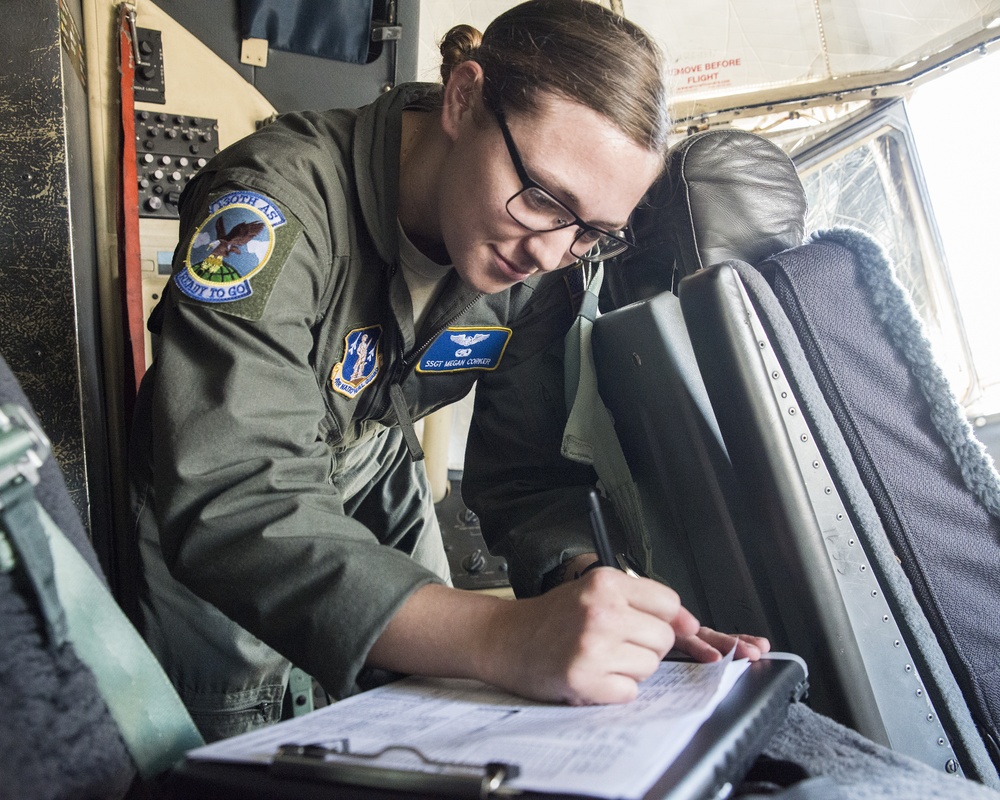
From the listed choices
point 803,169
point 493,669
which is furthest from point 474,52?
point 803,169

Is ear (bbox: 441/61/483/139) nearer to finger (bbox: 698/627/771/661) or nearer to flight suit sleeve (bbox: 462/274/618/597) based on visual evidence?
flight suit sleeve (bbox: 462/274/618/597)

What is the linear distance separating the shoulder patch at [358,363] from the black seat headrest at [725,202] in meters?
0.43

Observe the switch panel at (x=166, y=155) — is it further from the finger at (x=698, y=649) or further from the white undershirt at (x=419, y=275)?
the finger at (x=698, y=649)

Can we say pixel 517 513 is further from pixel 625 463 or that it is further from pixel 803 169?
pixel 803 169

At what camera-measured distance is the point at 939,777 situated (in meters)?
0.46

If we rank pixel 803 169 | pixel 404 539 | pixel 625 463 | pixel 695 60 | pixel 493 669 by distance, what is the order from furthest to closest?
pixel 695 60, pixel 803 169, pixel 404 539, pixel 625 463, pixel 493 669

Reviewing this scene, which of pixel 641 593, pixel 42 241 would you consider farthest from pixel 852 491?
pixel 42 241

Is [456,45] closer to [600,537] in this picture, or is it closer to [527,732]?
[600,537]

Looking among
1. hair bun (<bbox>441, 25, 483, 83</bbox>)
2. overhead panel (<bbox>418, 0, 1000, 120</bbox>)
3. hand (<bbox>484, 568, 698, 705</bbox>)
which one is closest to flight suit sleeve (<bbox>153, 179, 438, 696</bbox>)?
hand (<bbox>484, 568, 698, 705</bbox>)

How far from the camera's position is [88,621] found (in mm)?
443

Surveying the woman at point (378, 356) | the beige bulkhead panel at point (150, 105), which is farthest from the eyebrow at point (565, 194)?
the beige bulkhead panel at point (150, 105)

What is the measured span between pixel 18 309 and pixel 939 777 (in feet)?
3.94

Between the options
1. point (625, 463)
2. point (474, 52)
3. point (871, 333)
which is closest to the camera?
point (871, 333)

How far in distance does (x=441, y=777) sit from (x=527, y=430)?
2.86 feet
